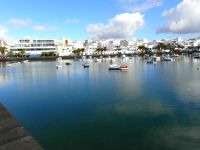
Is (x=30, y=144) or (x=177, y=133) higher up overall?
(x=30, y=144)

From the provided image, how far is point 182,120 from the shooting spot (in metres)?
25.8

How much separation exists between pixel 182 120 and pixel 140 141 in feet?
25.6

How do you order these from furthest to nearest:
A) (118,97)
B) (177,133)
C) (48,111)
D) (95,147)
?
(118,97) → (48,111) → (177,133) → (95,147)

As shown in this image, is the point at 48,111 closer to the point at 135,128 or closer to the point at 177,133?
the point at 135,128

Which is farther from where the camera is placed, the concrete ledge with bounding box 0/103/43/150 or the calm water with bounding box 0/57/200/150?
the calm water with bounding box 0/57/200/150

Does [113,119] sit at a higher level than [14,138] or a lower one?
lower

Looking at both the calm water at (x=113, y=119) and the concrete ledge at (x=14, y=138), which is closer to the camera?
the concrete ledge at (x=14, y=138)

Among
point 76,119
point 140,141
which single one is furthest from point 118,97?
point 140,141

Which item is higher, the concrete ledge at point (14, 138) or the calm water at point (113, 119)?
the concrete ledge at point (14, 138)

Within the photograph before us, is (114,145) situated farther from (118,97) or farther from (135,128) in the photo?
(118,97)

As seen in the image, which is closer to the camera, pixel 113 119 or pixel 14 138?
pixel 14 138

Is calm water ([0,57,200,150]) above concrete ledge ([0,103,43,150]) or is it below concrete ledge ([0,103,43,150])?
below

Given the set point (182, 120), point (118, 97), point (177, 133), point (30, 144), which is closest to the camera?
point (30, 144)

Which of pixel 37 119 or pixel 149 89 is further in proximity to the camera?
pixel 149 89
